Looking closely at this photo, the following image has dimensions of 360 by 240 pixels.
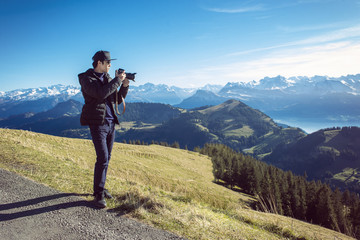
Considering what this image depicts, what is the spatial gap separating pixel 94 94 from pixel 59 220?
11.1 ft

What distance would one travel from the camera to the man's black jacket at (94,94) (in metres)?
5.81

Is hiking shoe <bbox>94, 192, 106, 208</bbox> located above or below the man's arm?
below

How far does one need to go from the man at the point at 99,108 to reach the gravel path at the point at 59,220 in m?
0.63

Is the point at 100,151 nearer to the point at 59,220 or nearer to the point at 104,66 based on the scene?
the point at 59,220

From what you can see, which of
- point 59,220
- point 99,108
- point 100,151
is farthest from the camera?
point 100,151

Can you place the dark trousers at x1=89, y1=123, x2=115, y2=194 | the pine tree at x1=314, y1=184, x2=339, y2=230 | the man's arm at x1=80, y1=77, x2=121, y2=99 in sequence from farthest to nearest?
1. the pine tree at x1=314, y1=184, x2=339, y2=230
2. the dark trousers at x1=89, y1=123, x2=115, y2=194
3. the man's arm at x1=80, y1=77, x2=121, y2=99

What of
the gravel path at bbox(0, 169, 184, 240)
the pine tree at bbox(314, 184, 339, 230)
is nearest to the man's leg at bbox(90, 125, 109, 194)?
the gravel path at bbox(0, 169, 184, 240)

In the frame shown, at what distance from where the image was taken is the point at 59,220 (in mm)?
5023

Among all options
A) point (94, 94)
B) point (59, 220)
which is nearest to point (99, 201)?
point (59, 220)

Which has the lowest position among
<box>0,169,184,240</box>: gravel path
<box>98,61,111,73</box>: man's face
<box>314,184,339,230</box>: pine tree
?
<box>314,184,339,230</box>: pine tree

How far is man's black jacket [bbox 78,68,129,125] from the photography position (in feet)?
19.1

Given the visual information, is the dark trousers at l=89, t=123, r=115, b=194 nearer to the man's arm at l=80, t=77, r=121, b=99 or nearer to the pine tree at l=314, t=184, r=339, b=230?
the man's arm at l=80, t=77, r=121, b=99

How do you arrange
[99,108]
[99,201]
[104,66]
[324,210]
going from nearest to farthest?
1. [99,201]
2. [99,108]
3. [104,66]
4. [324,210]

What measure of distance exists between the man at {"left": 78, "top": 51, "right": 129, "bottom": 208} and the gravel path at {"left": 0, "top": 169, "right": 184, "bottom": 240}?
629 millimetres
